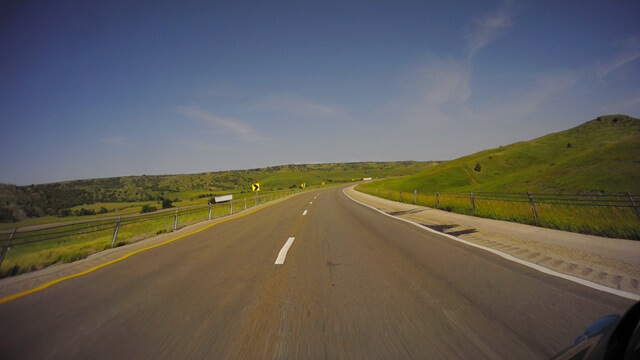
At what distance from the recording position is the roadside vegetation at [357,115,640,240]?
9.32 m

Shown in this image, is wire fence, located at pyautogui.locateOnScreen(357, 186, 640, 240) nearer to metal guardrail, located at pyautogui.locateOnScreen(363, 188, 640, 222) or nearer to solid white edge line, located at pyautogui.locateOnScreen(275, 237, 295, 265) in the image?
metal guardrail, located at pyautogui.locateOnScreen(363, 188, 640, 222)

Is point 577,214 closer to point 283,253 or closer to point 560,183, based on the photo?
point 283,253

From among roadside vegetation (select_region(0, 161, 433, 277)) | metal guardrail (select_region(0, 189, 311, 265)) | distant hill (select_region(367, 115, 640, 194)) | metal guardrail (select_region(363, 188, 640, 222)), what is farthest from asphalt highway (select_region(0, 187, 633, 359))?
distant hill (select_region(367, 115, 640, 194))

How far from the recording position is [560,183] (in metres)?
41.1

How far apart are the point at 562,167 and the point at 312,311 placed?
6300 centimetres

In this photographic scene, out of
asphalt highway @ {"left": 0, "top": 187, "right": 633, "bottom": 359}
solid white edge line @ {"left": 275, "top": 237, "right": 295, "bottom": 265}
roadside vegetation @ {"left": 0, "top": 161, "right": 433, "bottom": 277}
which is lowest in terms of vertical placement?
roadside vegetation @ {"left": 0, "top": 161, "right": 433, "bottom": 277}

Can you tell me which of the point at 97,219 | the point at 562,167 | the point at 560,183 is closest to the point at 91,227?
the point at 97,219

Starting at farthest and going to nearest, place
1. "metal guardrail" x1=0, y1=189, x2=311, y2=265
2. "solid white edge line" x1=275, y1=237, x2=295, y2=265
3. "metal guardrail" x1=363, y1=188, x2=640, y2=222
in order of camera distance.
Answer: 1. "metal guardrail" x1=363, y1=188, x2=640, y2=222
2. "metal guardrail" x1=0, y1=189, x2=311, y2=265
3. "solid white edge line" x1=275, y1=237, x2=295, y2=265

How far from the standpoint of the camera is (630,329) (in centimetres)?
129

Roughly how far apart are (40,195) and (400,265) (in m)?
97.6

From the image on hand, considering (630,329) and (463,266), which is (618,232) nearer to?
(463,266)

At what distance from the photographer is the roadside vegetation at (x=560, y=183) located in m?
9.32

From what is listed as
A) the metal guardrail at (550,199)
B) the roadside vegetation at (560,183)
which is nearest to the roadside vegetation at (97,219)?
the roadside vegetation at (560,183)

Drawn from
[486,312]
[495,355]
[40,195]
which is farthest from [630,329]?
[40,195]
